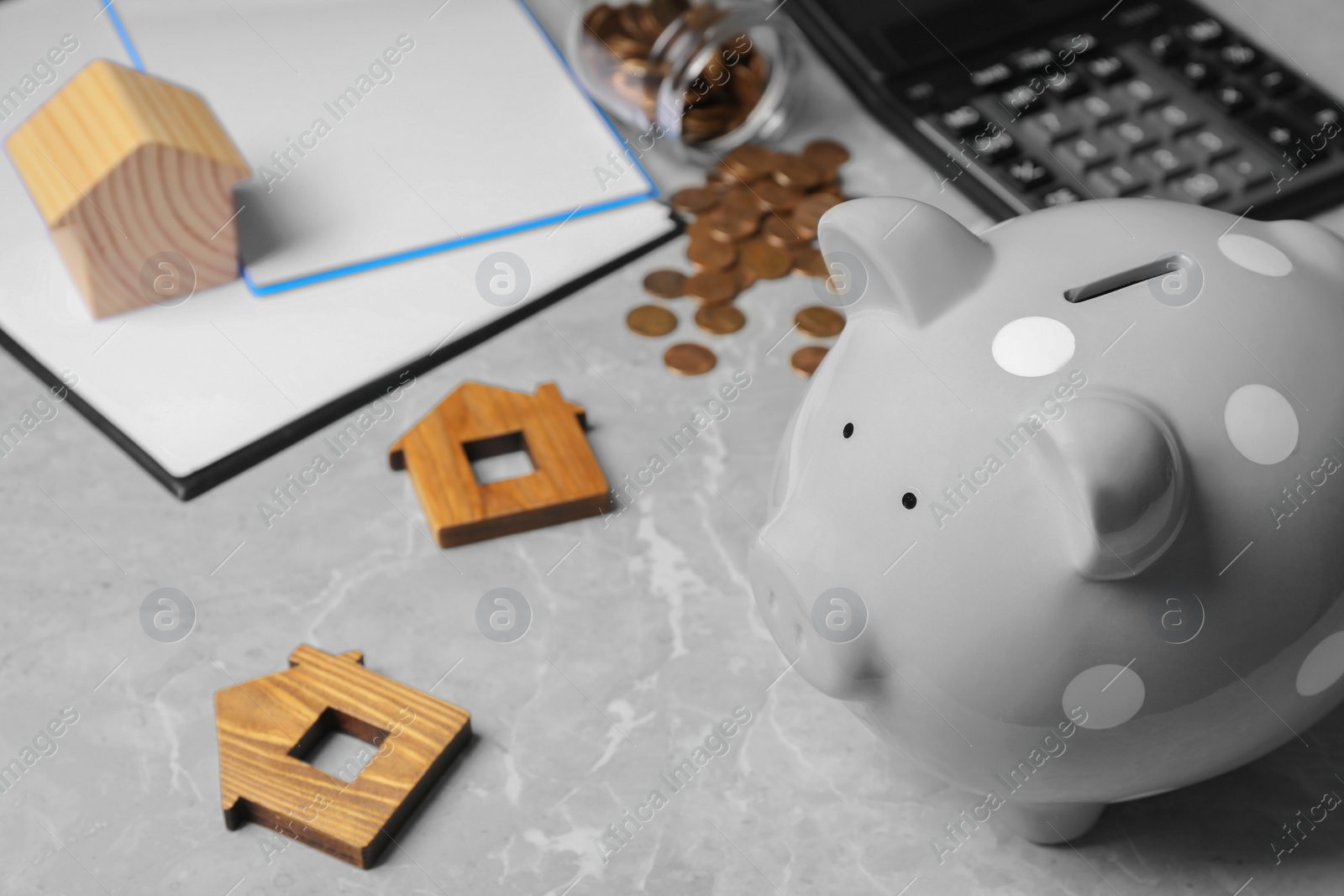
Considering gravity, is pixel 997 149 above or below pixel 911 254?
below

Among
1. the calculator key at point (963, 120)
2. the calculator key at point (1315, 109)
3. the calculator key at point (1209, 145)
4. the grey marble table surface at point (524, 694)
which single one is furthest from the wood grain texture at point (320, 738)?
the calculator key at point (1315, 109)

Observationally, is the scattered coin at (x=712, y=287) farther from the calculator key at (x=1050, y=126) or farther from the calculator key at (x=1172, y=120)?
the calculator key at (x=1172, y=120)

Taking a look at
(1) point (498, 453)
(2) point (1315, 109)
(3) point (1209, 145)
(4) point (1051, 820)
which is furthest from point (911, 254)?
(2) point (1315, 109)

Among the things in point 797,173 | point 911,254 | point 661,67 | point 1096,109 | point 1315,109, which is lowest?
point 1315,109

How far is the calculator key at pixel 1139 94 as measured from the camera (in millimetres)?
1187

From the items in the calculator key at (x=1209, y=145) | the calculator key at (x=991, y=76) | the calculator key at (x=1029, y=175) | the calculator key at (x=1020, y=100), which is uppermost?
the calculator key at (x=991, y=76)

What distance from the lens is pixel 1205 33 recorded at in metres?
1.24

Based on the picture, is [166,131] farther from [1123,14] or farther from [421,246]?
[1123,14]

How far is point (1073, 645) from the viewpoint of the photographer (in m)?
0.59

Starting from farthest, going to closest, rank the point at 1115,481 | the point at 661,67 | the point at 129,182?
the point at 661,67
the point at 129,182
the point at 1115,481

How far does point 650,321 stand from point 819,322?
132 millimetres

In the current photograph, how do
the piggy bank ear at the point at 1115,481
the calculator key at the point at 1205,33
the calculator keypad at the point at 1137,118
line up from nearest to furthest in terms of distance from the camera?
the piggy bank ear at the point at 1115,481
the calculator keypad at the point at 1137,118
the calculator key at the point at 1205,33

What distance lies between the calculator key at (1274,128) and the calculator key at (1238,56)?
0.06 m

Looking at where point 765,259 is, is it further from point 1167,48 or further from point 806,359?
point 1167,48
